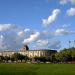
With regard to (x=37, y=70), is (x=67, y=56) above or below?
above

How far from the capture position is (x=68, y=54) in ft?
593

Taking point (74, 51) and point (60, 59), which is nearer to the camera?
point (74, 51)

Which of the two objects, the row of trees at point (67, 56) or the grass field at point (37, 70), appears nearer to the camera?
the grass field at point (37, 70)

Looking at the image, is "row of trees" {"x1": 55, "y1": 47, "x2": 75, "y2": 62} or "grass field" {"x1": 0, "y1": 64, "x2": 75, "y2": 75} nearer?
"grass field" {"x1": 0, "y1": 64, "x2": 75, "y2": 75}

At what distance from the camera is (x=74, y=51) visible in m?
175

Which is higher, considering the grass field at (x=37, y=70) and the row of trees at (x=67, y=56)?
the row of trees at (x=67, y=56)

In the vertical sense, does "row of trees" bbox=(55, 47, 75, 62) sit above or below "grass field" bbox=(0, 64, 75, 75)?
above

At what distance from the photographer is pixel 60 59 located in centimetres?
18825

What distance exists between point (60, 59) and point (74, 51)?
16.1 metres

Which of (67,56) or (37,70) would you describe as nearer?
(37,70)

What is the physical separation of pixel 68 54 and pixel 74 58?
6509 mm

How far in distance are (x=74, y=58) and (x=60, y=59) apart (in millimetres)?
9234

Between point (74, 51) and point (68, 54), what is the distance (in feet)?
22.0
